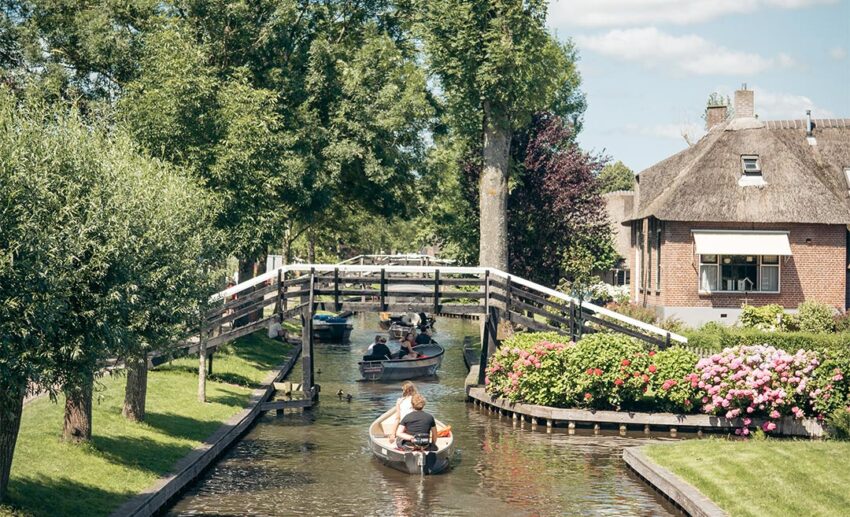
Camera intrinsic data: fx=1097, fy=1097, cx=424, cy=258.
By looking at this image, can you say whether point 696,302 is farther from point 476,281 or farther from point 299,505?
point 299,505

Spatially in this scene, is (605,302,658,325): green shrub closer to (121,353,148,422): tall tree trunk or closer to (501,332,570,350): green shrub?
(501,332,570,350): green shrub

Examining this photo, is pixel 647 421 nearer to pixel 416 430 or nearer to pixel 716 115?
pixel 416 430

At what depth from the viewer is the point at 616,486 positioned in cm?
2119

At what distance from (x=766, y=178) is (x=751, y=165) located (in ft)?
A: 3.30

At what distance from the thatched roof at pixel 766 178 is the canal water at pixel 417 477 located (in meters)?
18.1

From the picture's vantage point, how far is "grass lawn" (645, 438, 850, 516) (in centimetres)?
1708

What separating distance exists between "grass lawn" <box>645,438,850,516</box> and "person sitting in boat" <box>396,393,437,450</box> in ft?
14.9

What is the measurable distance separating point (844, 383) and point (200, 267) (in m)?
15.9

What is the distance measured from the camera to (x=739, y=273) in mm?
45500


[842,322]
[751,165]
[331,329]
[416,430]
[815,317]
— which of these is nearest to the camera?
[416,430]

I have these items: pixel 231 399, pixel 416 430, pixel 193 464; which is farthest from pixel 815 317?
pixel 193 464

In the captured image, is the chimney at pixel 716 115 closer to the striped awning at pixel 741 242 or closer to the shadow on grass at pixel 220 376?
the striped awning at pixel 741 242

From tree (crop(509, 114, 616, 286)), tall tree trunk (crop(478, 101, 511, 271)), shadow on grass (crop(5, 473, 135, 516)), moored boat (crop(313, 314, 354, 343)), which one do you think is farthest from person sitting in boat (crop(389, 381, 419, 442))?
moored boat (crop(313, 314, 354, 343))

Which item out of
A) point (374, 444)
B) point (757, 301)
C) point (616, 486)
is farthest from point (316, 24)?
point (616, 486)
